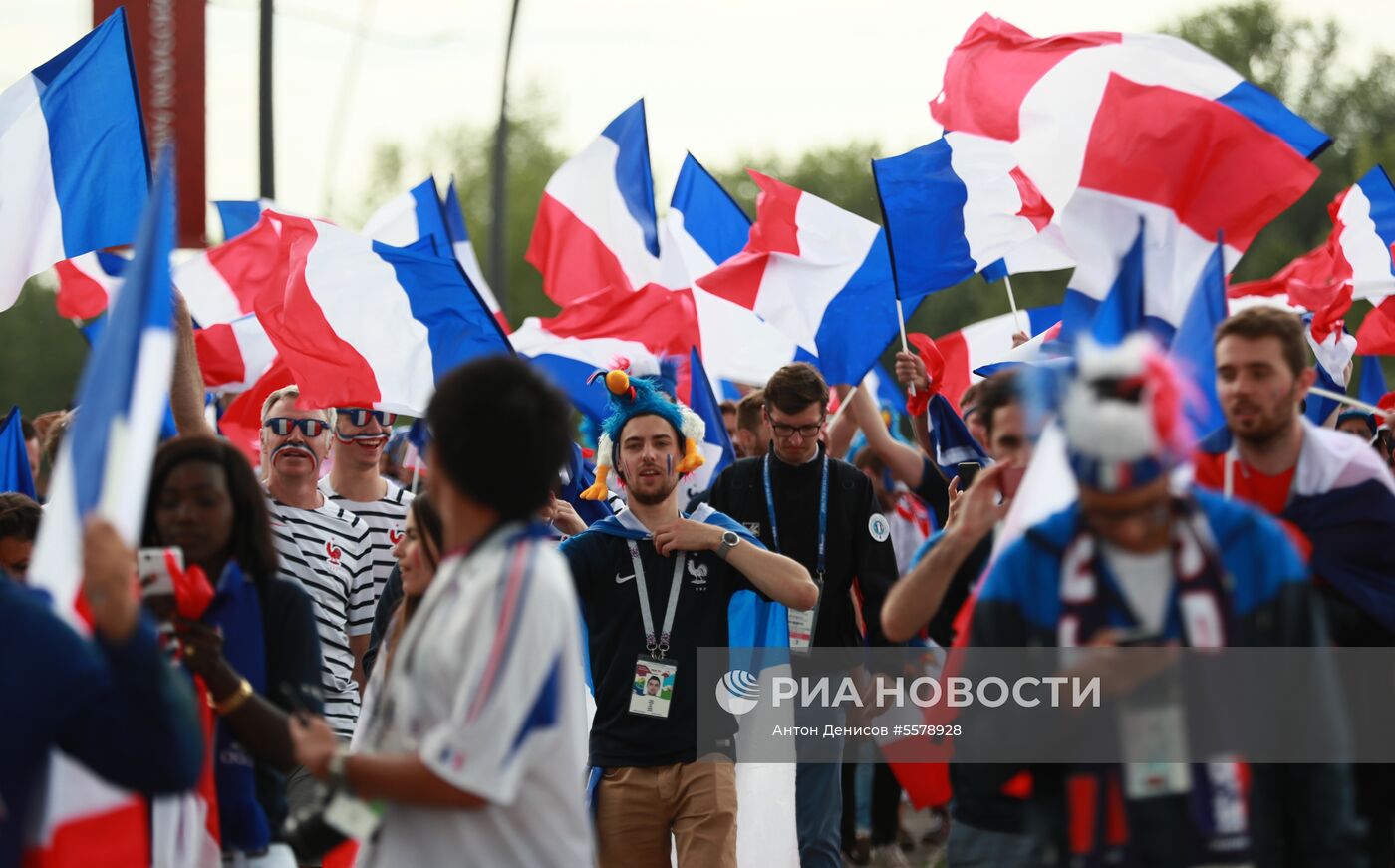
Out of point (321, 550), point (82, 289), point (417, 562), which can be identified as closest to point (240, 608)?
point (417, 562)

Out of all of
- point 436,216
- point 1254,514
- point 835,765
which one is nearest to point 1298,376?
point 1254,514

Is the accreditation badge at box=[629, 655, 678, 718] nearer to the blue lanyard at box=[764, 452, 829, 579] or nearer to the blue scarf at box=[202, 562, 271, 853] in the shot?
the blue lanyard at box=[764, 452, 829, 579]

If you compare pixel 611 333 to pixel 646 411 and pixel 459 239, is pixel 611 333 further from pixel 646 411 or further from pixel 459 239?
pixel 646 411

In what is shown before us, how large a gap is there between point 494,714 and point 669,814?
303 centimetres

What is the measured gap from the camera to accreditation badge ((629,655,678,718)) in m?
5.88

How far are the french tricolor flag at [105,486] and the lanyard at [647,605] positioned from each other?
2724 millimetres

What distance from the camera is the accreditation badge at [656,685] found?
5875 millimetres

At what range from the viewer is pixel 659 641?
592cm

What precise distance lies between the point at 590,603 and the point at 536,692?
2995 millimetres

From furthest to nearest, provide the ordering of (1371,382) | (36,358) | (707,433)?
(36,358)
(1371,382)
(707,433)

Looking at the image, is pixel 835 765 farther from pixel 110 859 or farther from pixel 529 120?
pixel 529 120

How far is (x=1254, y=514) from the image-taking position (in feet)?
10.4

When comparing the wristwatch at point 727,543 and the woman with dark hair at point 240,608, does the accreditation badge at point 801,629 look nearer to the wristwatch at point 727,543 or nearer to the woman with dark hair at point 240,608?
the wristwatch at point 727,543

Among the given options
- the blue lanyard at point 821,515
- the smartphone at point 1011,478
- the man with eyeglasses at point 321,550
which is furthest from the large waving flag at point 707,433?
the smartphone at point 1011,478
